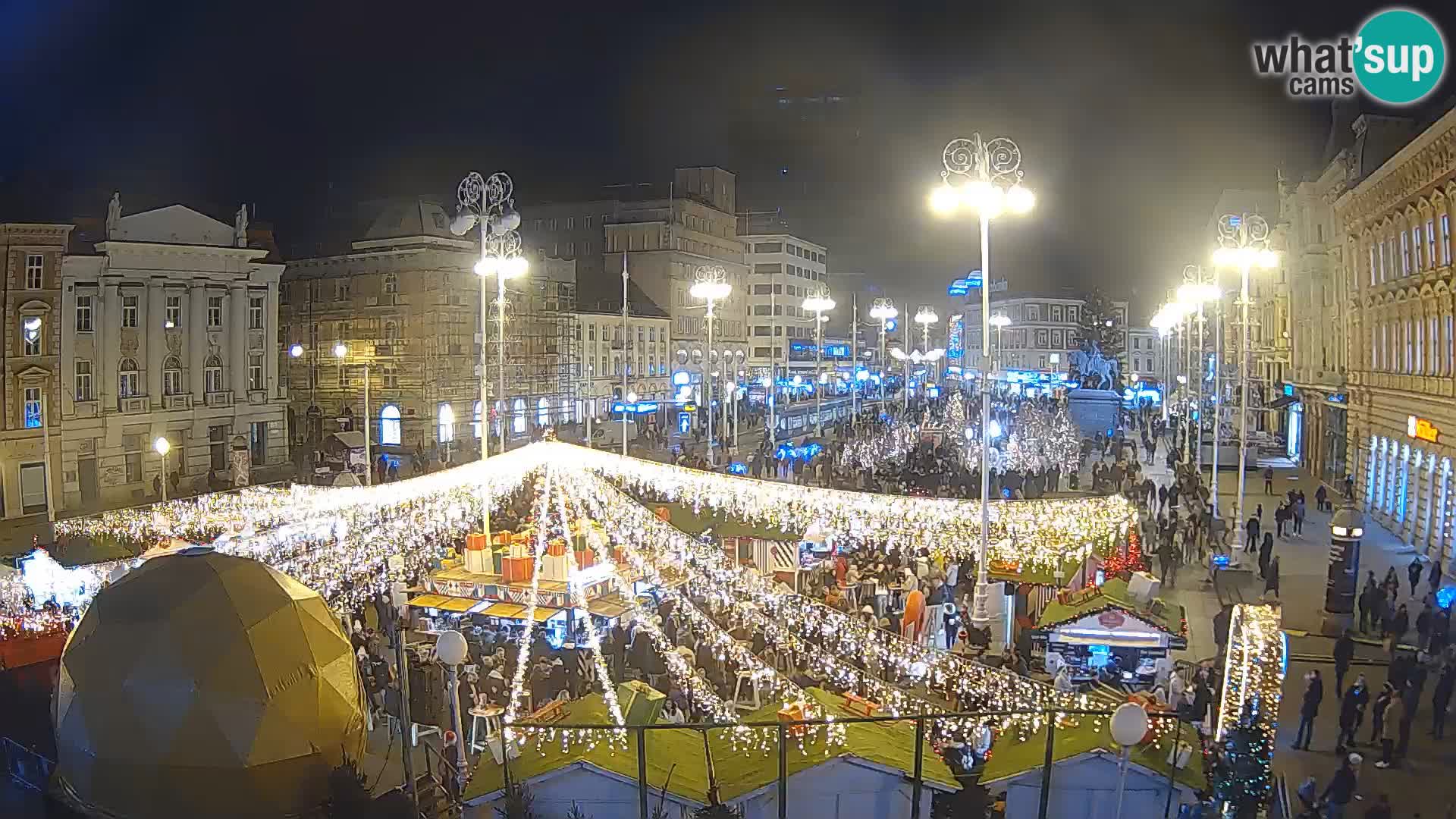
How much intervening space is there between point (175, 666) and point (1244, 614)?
38.2 feet

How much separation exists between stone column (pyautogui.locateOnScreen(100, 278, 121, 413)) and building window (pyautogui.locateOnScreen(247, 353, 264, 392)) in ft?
20.3

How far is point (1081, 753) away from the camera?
9641mm

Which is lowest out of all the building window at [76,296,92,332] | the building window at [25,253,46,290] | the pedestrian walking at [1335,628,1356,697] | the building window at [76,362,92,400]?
the pedestrian walking at [1335,628,1356,697]

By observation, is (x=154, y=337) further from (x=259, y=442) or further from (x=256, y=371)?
(x=259, y=442)

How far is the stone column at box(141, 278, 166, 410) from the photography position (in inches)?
1547

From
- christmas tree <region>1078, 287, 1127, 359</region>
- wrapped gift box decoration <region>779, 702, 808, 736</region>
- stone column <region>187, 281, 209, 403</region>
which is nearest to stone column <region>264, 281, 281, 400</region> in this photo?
stone column <region>187, 281, 209, 403</region>

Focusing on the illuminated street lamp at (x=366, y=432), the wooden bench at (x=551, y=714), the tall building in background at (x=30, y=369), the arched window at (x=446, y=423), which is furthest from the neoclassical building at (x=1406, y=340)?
the tall building in background at (x=30, y=369)

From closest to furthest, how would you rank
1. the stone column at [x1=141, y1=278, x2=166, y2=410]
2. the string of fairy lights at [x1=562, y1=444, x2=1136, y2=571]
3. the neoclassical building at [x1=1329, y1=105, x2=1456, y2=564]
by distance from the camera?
the string of fairy lights at [x1=562, y1=444, x2=1136, y2=571], the neoclassical building at [x1=1329, y1=105, x2=1456, y2=564], the stone column at [x1=141, y1=278, x2=166, y2=410]

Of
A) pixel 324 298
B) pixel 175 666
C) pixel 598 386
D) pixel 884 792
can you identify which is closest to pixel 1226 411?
pixel 598 386

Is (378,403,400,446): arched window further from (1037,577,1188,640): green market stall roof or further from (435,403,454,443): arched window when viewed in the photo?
(1037,577,1188,640): green market stall roof

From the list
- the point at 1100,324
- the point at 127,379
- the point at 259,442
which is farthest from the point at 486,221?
the point at 1100,324

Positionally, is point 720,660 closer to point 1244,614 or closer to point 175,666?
point 1244,614

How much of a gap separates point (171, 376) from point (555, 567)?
97.7ft

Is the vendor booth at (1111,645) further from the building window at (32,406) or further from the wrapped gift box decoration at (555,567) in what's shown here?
the building window at (32,406)
